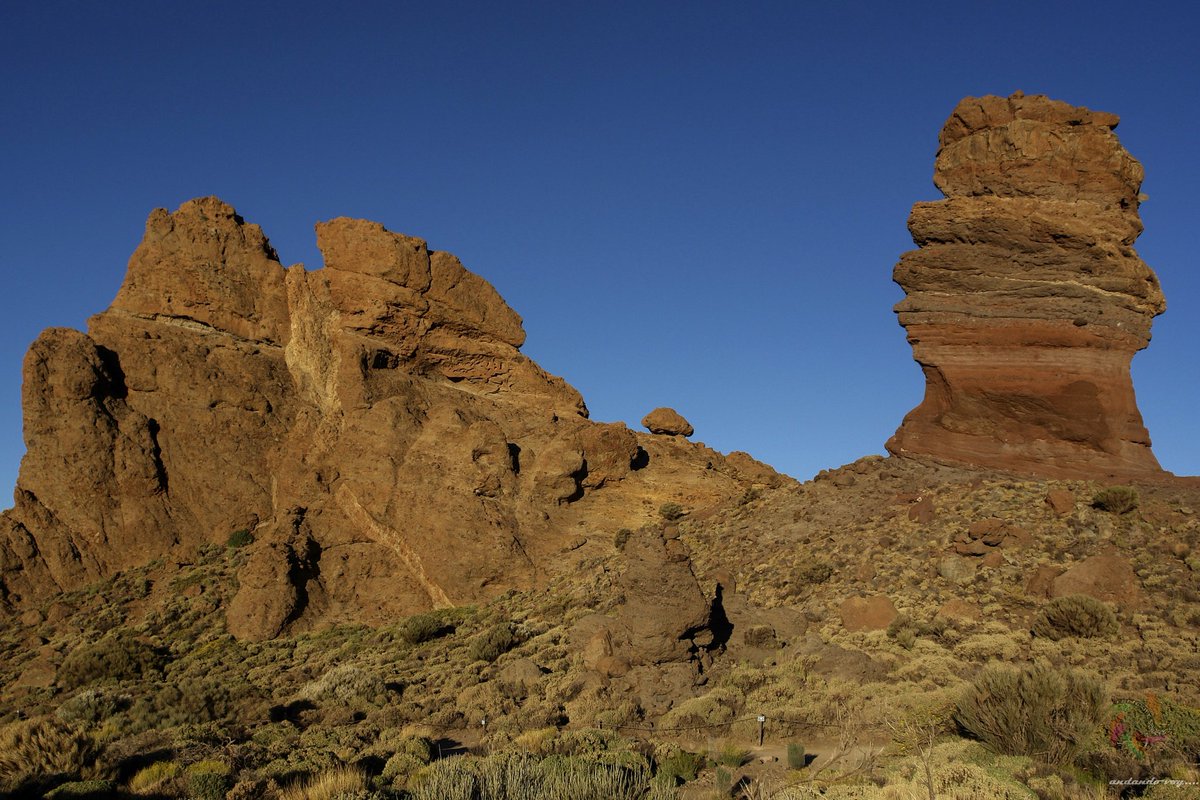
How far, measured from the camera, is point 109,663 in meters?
27.0

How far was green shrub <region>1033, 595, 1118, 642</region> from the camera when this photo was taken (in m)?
20.3

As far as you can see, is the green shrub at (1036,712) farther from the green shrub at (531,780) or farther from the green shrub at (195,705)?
the green shrub at (195,705)

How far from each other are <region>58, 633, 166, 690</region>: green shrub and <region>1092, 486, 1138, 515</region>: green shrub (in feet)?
91.4

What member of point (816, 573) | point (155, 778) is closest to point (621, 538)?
point (816, 573)

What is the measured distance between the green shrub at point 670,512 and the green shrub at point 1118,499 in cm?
1379

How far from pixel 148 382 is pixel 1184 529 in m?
35.9

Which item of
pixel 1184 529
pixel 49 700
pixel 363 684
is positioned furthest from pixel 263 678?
pixel 1184 529

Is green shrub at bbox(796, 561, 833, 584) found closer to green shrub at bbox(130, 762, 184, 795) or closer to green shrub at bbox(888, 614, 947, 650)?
green shrub at bbox(888, 614, 947, 650)

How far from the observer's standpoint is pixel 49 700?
25.3 meters

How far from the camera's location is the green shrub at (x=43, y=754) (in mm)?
13539

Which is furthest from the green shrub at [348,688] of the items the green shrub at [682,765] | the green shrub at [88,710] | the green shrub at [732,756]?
the green shrub at [732,756]

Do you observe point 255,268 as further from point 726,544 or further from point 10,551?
point 726,544

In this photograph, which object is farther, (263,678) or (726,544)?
(726,544)

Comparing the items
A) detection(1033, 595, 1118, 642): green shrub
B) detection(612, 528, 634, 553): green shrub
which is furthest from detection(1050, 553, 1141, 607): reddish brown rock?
detection(612, 528, 634, 553): green shrub
